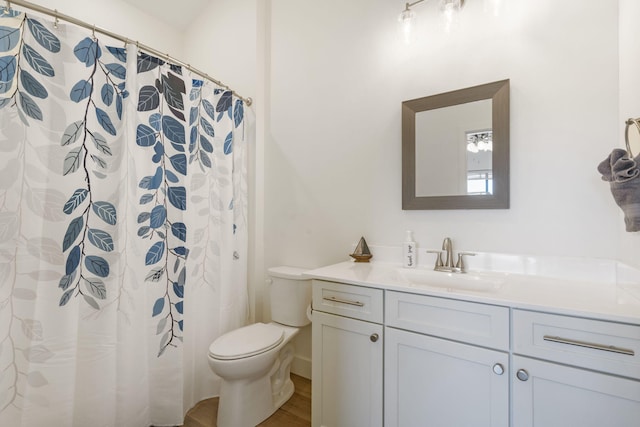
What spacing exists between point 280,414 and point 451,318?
47.7 inches

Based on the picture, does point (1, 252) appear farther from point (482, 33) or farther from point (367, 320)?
point (482, 33)

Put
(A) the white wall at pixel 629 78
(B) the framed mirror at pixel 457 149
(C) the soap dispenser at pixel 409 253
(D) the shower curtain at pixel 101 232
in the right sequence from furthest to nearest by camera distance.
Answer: (C) the soap dispenser at pixel 409 253 < (B) the framed mirror at pixel 457 149 < (D) the shower curtain at pixel 101 232 < (A) the white wall at pixel 629 78

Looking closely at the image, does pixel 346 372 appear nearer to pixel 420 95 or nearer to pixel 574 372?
pixel 574 372

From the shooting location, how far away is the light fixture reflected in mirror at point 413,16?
1460mm

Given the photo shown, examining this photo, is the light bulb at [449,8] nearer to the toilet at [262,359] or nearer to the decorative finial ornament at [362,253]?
the decorative finial ornament at [362,253]

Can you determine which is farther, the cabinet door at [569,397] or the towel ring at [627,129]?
the towel ring at [627,129]

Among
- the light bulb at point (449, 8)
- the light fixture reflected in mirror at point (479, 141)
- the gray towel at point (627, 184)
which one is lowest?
the gray towel at point (627, 184)

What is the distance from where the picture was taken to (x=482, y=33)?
1.43 m

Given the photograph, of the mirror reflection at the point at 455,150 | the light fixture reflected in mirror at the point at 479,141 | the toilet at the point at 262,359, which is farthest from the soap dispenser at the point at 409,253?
the toilet at the point at 262,359

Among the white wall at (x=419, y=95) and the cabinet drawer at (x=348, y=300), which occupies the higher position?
the white wall at (x=419, y=95)

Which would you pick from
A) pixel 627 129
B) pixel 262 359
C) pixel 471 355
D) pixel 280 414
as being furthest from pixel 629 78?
pixel 280 414

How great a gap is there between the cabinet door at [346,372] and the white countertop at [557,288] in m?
0.22

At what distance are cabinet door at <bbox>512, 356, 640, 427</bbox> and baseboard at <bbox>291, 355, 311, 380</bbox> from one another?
1362mm

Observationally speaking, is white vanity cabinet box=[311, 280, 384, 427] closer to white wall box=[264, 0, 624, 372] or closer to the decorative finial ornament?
the decorative finial ornament
